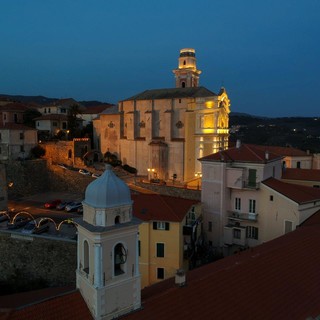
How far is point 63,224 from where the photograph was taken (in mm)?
33375

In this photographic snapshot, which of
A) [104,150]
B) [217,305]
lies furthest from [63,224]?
[104,150]

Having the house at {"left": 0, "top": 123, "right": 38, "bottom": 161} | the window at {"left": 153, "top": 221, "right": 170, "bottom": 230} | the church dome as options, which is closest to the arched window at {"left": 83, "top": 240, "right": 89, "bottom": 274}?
the church dome

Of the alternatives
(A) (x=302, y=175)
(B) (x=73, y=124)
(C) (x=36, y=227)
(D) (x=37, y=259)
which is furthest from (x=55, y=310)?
(B) (x=73, y=124)

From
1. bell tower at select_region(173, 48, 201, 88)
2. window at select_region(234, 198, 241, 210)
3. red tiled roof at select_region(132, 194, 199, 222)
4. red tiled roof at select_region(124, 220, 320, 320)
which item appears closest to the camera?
red tiled roof at select_region(124, 220, 320, 320)

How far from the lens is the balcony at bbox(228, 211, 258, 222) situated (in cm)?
3070

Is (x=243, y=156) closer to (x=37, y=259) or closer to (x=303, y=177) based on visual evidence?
(x=303, y=177)

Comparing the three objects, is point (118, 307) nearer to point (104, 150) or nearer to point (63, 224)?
point (63, 224)

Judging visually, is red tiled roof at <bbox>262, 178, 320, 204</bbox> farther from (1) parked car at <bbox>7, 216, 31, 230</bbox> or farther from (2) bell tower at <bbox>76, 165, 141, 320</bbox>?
(1) parked car at <bbox>7, 216, 31, 230</bbox>

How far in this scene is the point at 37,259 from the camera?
29219 mm

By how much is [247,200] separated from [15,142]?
39300 millimetres

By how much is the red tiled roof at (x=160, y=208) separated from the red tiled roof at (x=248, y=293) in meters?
9.93

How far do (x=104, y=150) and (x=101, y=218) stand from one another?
51.9m

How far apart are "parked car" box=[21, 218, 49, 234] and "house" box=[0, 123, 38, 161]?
1028 inches

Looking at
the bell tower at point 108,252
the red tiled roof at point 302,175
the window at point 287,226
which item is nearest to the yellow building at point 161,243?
the window at point 287,226
